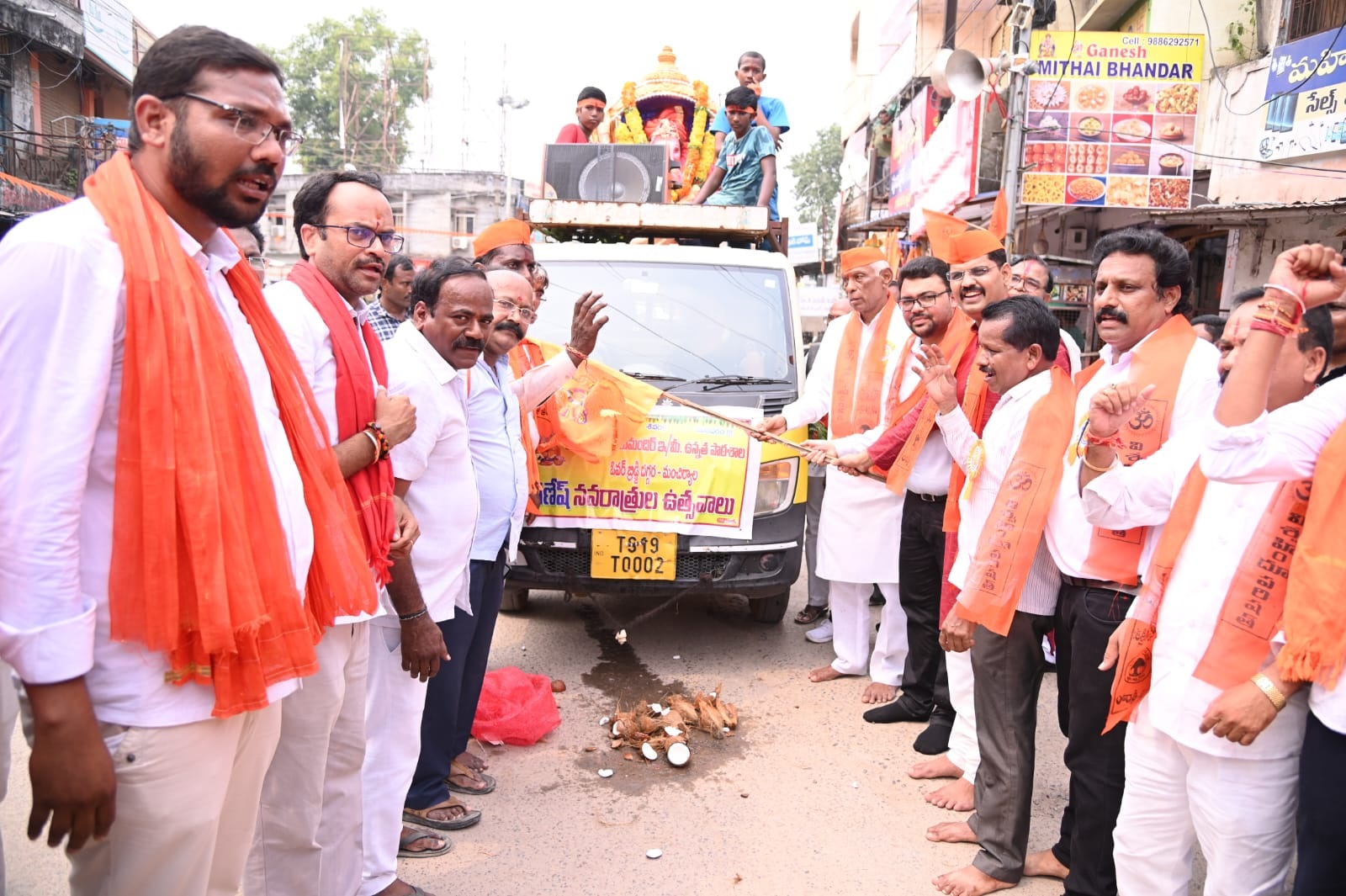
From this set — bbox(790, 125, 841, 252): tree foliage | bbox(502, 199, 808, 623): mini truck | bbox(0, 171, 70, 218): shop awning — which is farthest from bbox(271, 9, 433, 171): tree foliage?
bbox(502, 199, 808, 623): mini truck

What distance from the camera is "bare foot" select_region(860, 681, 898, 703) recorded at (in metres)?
4.64

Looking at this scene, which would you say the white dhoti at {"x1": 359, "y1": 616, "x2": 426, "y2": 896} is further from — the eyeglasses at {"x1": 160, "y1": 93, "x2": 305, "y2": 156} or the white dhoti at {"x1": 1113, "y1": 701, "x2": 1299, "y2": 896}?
the white dhoti at {"x1": 1113, "y1": 701, "x2": 1299, "y2": 896}

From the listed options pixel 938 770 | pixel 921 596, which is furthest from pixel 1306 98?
pixel 938 770

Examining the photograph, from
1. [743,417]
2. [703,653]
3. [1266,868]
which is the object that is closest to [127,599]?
[1266,868]

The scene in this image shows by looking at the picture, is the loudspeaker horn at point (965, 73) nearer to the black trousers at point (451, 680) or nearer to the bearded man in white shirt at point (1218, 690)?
the bearded man in white shirt at point (1218, 690)

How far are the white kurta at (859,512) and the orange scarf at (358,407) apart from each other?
9.29 feet

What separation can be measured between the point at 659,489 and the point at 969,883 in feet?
7.77

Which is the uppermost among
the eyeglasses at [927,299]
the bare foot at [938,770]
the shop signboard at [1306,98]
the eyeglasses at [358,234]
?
the shop signboard at [1306,98]

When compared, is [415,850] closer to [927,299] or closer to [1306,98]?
[927,299]

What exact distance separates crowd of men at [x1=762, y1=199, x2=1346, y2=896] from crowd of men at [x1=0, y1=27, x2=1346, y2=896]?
1 cm

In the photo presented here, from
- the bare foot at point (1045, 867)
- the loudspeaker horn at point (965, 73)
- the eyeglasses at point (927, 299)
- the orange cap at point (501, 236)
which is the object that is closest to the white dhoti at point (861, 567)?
the eyeglasses at point (927, 299)

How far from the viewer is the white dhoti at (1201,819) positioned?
2062 mm

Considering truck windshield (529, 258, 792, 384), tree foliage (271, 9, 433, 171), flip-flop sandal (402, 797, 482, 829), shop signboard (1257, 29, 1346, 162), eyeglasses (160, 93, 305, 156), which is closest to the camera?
eyeglasses (160, 93, 305, 156)

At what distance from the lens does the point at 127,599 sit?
4.73ft
